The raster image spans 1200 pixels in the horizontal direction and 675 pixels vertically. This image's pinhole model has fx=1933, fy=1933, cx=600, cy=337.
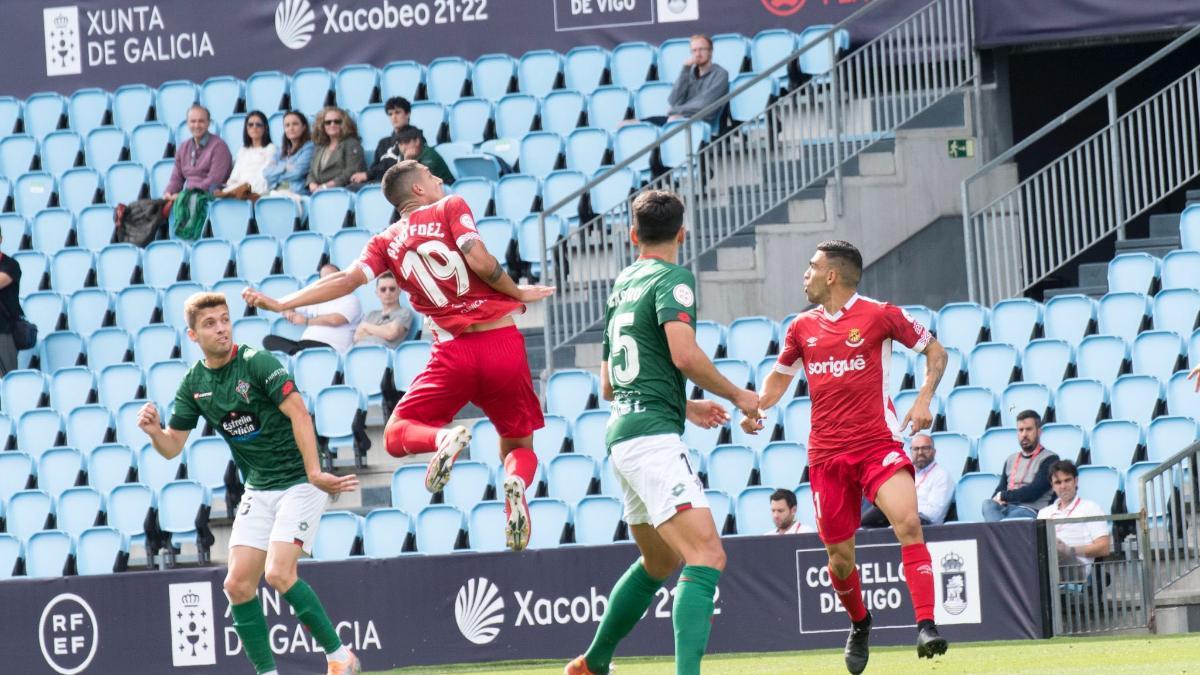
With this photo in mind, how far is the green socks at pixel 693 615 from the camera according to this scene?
752cm

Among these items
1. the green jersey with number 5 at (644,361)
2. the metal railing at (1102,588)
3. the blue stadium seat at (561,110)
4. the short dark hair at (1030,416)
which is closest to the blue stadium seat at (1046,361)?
the short dark hair at (1030,416)

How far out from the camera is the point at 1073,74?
64.5 feet

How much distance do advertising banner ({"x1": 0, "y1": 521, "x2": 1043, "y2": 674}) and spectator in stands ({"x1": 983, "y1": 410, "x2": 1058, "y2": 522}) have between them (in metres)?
0.84

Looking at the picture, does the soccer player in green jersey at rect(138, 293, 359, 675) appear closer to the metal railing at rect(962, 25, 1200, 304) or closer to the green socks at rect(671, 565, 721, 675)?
the green socks at rect(671, 565, 721, 675)

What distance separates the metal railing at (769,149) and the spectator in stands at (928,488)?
3.81 meters

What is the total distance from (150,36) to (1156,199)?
1143 centimetres

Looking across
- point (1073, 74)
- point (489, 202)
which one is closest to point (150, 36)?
point (489, 202)

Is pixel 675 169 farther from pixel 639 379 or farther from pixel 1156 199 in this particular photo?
pixel 639 379

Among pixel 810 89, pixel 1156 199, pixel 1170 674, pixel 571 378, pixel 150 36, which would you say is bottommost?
pixel 1170 674

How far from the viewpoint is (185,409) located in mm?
10203

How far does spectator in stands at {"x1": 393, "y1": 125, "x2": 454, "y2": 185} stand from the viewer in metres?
17.4

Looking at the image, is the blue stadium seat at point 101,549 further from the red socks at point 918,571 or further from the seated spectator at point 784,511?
the red socks at point 918,571

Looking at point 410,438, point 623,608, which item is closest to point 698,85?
point 410,438

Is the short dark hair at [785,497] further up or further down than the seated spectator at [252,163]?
further down
